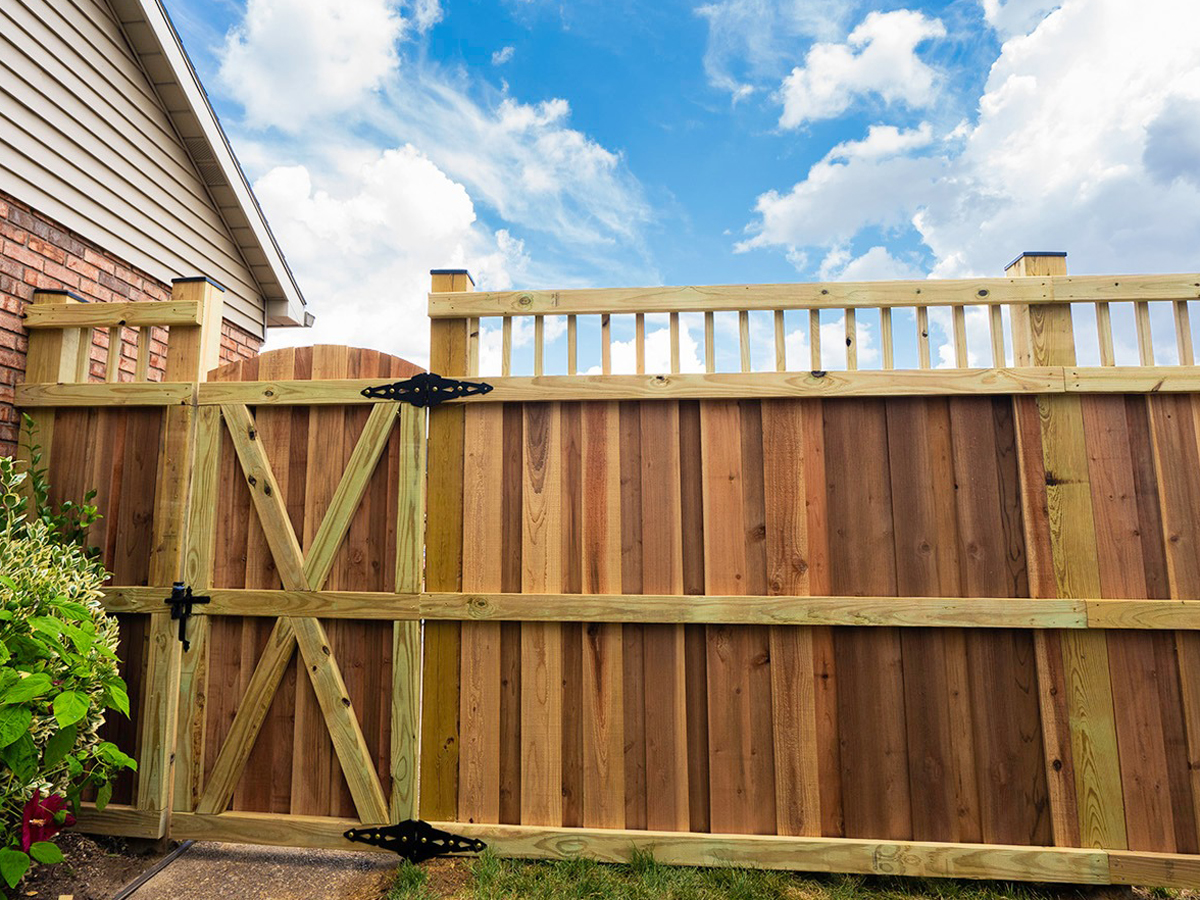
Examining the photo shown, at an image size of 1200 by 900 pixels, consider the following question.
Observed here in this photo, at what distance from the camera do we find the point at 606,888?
7.63ft

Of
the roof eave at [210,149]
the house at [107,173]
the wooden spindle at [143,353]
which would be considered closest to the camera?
the wooden spindle at [143,353]

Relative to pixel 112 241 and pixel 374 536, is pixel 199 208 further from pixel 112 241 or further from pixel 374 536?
pixel 374 536

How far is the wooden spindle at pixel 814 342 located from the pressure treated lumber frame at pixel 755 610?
3.35 ft

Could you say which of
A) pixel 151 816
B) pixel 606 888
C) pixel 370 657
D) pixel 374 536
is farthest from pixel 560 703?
pixel 151 816

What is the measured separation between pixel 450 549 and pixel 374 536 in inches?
15.1


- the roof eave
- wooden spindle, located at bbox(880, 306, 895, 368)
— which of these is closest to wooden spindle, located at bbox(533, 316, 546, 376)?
wooden spindle, located at bbox(880, 306, 895, 368)

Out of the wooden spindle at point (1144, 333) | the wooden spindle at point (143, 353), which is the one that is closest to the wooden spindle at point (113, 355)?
the wooden spindle at point (143, 353)

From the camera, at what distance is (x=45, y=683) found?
1.89 meters

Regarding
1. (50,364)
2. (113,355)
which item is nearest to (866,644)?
(113,355)

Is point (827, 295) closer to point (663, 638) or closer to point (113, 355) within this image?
point (663, 638)

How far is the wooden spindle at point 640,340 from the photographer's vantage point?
9.12 ft

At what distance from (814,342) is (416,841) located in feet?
9.13

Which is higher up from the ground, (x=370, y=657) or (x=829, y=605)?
(x=829, y=605)

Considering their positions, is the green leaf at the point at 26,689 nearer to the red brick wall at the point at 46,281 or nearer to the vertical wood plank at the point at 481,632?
the vertical wood plank at the point at 481,632
